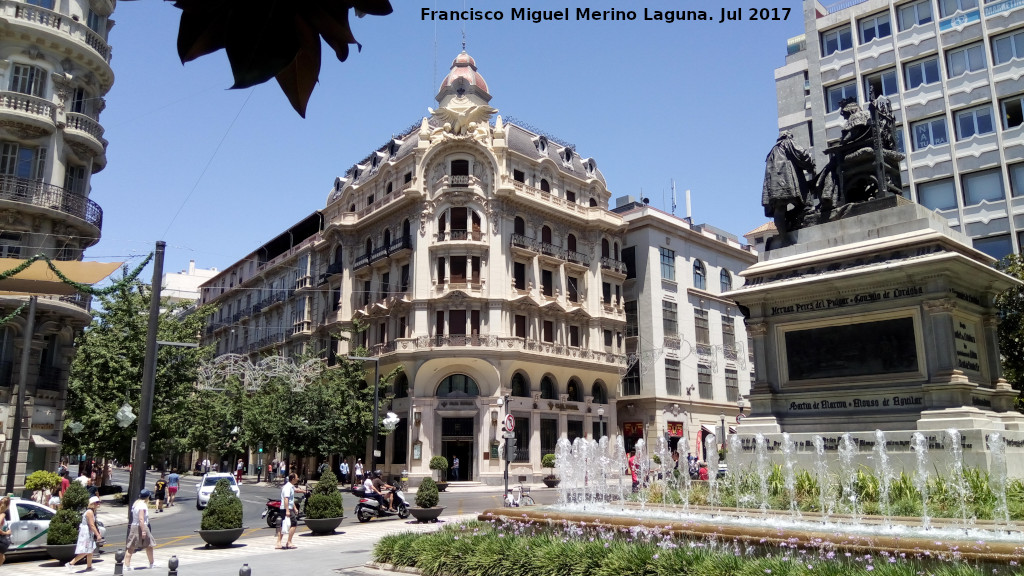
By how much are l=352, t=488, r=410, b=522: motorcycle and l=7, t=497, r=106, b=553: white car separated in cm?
863

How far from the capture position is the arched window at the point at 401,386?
47438 millimetres

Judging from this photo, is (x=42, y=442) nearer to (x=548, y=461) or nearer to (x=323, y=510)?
(x=323, y=510)

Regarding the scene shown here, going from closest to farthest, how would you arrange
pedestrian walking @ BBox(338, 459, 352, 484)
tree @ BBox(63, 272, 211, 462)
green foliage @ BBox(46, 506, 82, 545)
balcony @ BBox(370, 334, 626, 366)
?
1. green foliage @ BBox(46, 506, 82, 545)
2. tree @ BBox(63, 272, 211, 462)
3. balcony @ BBox(370, 334, 626, 366)
4. pedestrian walking @ BBox(338, 459, 352, 484)

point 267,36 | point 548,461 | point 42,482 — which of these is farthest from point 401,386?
point 267,36

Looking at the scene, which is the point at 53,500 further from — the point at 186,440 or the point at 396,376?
the point at 396,376

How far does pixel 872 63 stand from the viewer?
138ft

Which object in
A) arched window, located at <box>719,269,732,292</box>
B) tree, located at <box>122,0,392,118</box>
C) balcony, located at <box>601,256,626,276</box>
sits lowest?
tree, located at <box>122,0,392,118</box>

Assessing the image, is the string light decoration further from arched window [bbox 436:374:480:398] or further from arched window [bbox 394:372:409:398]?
arched window [bbox 436:374:480:398]

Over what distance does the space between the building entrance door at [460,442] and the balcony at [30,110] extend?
2613 centimetres

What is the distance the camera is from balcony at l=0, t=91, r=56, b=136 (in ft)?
94.7

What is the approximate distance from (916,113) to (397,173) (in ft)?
104

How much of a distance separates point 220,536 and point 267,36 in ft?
62.6

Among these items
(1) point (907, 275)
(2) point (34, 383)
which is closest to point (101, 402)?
(2) point (34, 383)

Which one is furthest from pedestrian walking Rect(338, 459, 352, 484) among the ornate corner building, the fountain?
the fountain
